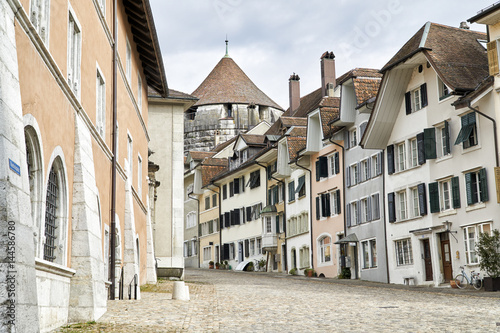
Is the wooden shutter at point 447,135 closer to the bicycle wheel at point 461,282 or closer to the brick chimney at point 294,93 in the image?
the bicycle wheel at point 461,282

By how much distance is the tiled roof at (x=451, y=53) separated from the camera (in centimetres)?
3225

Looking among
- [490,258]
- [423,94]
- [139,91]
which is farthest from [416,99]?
[139,91]

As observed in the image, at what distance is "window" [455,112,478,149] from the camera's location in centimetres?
3117

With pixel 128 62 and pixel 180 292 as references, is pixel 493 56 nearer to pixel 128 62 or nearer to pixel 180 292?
pixel 128 62

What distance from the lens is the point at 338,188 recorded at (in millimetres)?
44344

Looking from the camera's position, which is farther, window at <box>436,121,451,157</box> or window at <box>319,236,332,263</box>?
window at <box>319,236,332,263</box>

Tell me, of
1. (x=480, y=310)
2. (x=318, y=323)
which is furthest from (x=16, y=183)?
(x=480, y=310)

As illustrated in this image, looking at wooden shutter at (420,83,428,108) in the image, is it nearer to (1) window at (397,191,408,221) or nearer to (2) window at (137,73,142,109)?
(1) window at (397,191,408,221)

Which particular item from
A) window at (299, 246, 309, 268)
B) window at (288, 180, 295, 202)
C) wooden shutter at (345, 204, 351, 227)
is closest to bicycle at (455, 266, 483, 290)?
wooden shutter at (345, 204, 351, 227)

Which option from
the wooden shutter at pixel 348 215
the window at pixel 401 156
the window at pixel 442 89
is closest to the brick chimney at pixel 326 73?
the wooden shutter at pixel 348 215

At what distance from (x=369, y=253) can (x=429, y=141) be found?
845 cm

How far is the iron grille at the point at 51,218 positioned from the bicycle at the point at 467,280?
67.6 feet

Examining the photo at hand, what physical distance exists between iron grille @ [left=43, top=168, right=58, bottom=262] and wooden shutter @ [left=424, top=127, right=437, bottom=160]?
23.3 m

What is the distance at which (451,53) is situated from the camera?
33781mm
